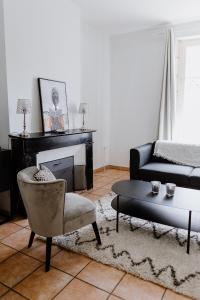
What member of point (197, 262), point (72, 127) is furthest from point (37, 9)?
point (197, 262)

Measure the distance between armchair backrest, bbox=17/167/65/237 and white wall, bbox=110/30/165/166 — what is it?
10.1ft

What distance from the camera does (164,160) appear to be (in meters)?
3.74

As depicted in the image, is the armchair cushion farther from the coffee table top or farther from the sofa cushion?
the sofa cushion

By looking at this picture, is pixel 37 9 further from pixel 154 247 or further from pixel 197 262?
pixel 197 262

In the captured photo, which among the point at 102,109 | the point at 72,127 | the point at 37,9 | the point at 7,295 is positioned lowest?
the point at 7,295

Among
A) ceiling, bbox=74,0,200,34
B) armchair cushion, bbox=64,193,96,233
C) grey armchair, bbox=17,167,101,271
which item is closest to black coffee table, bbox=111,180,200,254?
armchair cushion, bbox=64,193,96,233

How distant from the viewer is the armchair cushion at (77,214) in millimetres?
1948

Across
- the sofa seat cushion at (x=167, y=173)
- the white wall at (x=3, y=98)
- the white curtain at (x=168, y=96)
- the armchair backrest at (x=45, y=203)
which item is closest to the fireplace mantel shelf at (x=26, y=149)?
the white wall at (x=3, y=98)

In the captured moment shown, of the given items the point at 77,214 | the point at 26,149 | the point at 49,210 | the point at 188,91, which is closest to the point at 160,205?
the point at 77,214

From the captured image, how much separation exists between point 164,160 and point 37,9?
8.93 ft

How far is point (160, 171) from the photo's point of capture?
10.7 ft

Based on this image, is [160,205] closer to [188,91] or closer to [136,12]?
[188,91]

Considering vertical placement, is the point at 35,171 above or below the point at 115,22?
below

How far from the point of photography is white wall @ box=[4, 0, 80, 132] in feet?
8.84
